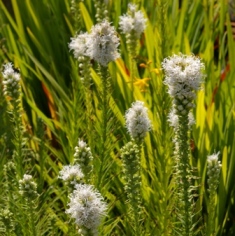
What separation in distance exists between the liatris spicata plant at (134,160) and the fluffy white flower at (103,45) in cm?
18

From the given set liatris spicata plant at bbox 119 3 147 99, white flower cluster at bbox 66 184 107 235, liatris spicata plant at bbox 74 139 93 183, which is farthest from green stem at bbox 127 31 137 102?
white flower cluster at bbox 66 184 107 235

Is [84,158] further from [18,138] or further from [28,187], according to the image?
[18,138]

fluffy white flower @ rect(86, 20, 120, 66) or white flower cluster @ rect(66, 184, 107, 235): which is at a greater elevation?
fluffy white flower @ rect(86, 20, 120, 66)

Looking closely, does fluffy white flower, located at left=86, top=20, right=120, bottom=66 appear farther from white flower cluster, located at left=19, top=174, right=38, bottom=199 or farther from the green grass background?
white flower cluster, located at left=19, top=174, right=38, bottom=199

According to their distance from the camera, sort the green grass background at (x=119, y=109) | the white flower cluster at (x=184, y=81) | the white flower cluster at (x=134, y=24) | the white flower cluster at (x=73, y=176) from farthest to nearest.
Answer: the white flower cluster at (x=134, y=24)
the green grass background at (x=119, y=109)
the white flower cluster at (x=73, y=176)
the white flower cluster at (x=184, y=81)

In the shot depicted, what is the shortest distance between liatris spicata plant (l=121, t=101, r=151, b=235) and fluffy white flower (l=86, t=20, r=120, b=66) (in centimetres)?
18

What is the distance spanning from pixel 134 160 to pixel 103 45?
0.46 metres

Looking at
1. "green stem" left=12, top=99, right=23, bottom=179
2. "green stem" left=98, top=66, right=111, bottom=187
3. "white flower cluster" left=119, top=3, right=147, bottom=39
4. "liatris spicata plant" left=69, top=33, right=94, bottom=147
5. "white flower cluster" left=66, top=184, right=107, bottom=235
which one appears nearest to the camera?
"white flower cluster" left=66, top=184, right=107, bottom=235

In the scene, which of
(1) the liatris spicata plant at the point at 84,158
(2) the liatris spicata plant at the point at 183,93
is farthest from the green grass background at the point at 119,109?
(2) the liatris spicata plant at the point at 183,93

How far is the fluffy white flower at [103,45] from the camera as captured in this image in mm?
2090

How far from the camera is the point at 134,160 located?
1.81 m

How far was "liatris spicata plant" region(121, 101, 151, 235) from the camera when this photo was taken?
1.82 metres

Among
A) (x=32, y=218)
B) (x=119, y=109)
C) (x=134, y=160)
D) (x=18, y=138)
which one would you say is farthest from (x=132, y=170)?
(x=119, y=109)

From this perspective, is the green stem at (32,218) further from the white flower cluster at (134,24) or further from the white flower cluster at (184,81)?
the white flower cluster at (134,24)
